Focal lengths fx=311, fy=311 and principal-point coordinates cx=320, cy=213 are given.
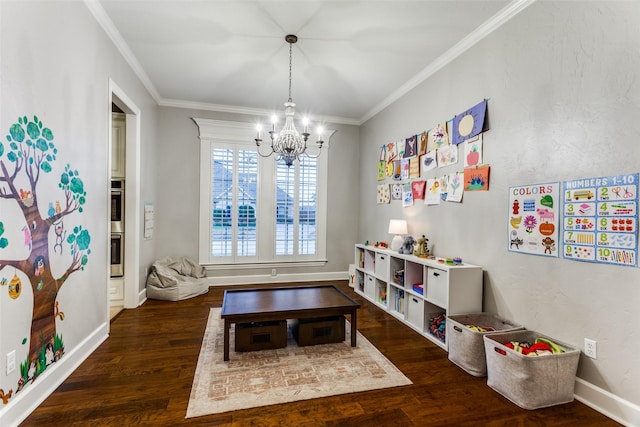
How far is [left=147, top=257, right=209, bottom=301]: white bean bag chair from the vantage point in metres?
4.25

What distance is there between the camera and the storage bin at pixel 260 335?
108 inches

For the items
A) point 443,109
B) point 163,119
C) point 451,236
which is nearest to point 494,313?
point 451,236

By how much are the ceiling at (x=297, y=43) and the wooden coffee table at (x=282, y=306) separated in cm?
259

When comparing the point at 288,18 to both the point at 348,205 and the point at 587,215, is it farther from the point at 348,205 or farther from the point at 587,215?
the point at 348,205

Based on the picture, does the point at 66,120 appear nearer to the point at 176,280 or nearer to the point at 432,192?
the point at 176,280

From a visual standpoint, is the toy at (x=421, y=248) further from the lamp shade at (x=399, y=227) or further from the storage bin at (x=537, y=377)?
the storage bin at (x=537, y=377)

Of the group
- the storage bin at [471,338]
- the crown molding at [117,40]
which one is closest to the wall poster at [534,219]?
the storage bin at [471,338]

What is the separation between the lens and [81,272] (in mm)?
2533

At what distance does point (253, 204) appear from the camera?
17.2 feet

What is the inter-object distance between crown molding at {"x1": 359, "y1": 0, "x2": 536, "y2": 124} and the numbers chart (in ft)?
4.99

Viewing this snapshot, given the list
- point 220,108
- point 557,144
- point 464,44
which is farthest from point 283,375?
point 220,108

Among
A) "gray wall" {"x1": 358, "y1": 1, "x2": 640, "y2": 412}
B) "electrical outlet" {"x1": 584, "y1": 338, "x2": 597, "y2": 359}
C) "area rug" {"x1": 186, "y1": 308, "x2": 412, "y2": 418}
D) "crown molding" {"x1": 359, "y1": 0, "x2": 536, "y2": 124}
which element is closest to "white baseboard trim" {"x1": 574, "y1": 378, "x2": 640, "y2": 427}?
"gray wall" {"x1": 358, "y1": 1, "x2": 640, "y2": 412}

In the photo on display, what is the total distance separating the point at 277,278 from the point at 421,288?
2.77m

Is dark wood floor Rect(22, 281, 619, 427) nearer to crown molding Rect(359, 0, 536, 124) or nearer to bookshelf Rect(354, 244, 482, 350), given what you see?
bookshelf Rect(354, 244, 482, 350)
